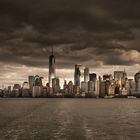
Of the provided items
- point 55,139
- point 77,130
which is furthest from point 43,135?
point 77,130

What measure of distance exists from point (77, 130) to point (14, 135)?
1625 centimetres

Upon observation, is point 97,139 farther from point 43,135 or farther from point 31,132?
point 31,132

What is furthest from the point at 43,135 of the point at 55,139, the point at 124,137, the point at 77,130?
the point at 124,137

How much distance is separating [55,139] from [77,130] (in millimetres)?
14829

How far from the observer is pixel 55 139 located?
68.8 metres

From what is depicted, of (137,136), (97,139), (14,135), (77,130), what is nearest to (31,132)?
(14,135)

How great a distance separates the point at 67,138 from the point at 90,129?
14.9 metres

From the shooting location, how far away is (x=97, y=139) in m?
68.4

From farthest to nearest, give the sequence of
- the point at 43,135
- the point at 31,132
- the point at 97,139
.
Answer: the point at 31,132
the point at 43,135
the point at 97,139

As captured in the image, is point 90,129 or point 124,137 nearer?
point 124,137

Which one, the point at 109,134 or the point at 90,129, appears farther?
the point at 90,129

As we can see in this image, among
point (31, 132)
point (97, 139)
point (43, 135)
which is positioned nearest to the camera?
point (97, 139)

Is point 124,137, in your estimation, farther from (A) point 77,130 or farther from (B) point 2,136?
(B) point 2,136

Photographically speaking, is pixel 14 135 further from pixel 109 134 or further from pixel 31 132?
pixel 109 134
